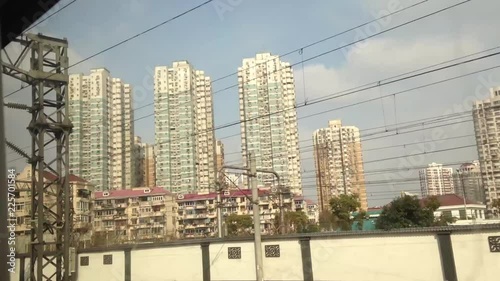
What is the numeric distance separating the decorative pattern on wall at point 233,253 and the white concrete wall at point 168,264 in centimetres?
73

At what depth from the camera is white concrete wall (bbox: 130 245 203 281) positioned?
9523 millimetres

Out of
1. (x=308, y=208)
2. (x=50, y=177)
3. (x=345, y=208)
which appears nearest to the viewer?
(x=50, y=177)

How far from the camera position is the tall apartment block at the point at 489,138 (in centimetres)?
534

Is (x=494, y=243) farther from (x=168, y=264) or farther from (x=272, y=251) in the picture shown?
(x=168, y=264)

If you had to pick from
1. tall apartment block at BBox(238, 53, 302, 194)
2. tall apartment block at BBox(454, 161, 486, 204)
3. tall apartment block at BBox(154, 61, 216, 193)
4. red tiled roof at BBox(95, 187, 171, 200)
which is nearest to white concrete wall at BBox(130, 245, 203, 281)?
red tiled roof at BBox(95, 187, 171, 200)

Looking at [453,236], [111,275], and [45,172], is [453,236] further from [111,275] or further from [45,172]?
[111,275]

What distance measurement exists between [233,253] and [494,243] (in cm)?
492

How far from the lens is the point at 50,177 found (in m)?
4.70

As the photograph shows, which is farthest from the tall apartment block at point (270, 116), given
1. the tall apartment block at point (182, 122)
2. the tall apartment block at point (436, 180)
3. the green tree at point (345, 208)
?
the tall apartment block at point (436, 180)

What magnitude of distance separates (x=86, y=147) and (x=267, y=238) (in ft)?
14.3

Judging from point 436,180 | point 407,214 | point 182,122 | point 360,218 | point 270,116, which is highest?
point 270,116

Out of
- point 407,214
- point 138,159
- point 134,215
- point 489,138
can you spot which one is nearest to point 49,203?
point 138,159

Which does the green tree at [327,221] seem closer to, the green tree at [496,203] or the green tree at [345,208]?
the green tree at [345,208]

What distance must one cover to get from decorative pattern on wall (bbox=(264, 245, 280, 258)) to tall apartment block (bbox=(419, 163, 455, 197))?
3616 millimetres
